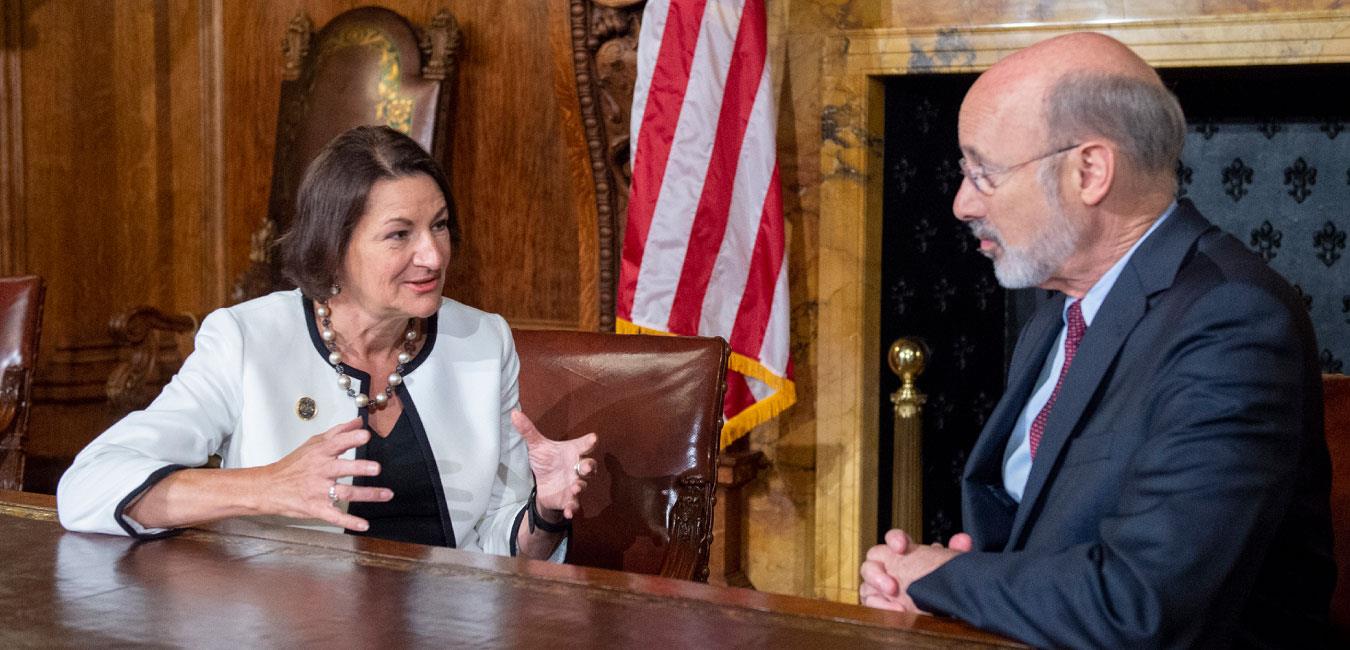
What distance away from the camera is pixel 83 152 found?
5805 millimetres

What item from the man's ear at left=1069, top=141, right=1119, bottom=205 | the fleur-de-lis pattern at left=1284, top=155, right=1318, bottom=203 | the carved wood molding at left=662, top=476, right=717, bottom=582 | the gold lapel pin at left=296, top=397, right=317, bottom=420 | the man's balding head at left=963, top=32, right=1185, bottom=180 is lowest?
the carved wood molding at left=662, top=476, right=717, bottom=582

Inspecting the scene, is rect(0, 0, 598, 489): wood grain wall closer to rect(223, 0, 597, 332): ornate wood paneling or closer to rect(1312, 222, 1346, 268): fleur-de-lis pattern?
rect(223, 0, 597, 332): ornate wood paneling

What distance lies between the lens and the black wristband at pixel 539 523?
2.55 meters

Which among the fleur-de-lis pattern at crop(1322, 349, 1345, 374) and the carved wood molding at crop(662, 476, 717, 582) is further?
the fleur-de-lis pattern at crop(1322, 349, 1345, 374)

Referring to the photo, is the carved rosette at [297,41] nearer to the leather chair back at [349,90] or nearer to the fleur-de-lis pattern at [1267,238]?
the leather chair back at [349,90]

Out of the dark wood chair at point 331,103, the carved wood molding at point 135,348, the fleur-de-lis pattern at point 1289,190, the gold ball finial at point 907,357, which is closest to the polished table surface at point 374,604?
the gold ball finial at point 907,357

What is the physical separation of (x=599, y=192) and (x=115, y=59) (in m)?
2.64

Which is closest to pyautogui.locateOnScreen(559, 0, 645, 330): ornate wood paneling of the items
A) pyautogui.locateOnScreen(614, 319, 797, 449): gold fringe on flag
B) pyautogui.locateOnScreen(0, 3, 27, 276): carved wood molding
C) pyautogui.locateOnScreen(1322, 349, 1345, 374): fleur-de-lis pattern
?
pyautogui.locateOnScreen(614, 319, 797, 449): gold fringe on flag

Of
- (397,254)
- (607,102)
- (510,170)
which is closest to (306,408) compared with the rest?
(397,254)

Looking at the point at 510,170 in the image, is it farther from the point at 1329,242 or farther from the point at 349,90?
the point at 1329,242

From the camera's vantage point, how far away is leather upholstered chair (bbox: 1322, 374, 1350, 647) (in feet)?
6.91

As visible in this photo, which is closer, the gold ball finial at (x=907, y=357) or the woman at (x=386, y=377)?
the woman at (x=386, y=377)

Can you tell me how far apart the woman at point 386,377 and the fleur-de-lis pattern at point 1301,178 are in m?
2.88

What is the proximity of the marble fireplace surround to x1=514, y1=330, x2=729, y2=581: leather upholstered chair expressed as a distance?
1735 mm
